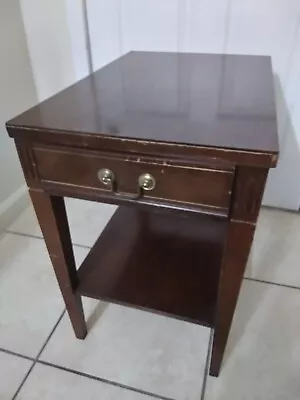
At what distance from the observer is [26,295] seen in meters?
1.12

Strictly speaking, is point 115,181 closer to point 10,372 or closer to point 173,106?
point 173,106

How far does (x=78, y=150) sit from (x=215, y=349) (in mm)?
539

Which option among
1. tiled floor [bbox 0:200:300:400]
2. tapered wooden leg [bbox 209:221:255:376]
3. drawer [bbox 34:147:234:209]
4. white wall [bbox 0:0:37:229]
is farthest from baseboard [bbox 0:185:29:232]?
tapered wooden leg [bbox 209:221:255:376]

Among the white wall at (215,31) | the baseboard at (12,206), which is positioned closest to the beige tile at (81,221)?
the baseboard at (12,206)

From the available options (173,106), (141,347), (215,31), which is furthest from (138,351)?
(215,31)

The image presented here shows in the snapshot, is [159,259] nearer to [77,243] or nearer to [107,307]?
[107,307]

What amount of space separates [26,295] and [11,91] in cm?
70

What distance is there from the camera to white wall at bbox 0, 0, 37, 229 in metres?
1.23

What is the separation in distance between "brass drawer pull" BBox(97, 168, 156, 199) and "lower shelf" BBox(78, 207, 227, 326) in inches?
7.4

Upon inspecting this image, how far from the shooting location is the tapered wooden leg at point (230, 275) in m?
0.62

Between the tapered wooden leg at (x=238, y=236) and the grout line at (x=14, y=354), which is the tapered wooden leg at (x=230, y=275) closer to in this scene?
the tapered wooden leg at (x=238, y=236)

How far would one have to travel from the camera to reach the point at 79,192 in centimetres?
67

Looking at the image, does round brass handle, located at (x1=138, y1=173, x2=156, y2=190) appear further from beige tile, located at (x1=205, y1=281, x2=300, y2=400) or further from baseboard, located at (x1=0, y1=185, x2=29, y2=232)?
baseboard, located at (x1=0, y1=185, x2=29, y2=232)

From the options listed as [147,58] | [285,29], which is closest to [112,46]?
[147,58]
